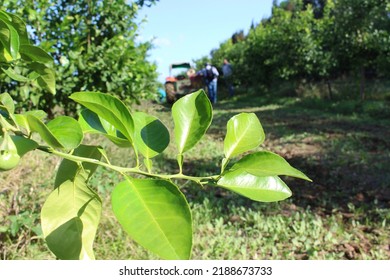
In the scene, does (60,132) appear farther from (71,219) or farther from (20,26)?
(20,26)

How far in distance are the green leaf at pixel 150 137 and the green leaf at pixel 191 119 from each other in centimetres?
3

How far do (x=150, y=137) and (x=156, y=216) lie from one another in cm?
18

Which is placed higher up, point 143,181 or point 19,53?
point 19,53

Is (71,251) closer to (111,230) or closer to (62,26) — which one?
(111,230)

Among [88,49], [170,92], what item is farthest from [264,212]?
[170,92]

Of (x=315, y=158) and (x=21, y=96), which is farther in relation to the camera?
(x=315, y=158)

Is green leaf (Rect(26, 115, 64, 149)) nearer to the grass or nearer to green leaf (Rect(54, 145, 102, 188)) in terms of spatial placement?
green leaf (Rect(54, 145, 102, 188))

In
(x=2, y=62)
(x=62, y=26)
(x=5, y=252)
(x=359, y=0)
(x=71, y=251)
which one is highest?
(x=359, y=0)

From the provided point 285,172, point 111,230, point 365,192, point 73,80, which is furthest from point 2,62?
point 365,192

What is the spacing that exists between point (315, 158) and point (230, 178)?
4474mm

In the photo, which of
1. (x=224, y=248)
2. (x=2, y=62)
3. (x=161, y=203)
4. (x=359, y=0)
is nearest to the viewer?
(x=161, y=203)

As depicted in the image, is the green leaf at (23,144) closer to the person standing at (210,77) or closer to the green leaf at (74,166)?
the green leaf at (74,166)

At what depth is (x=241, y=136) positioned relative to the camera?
0.51m

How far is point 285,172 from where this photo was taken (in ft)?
1.40
